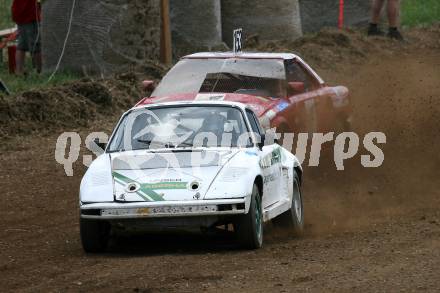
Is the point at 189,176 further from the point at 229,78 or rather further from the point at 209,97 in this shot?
the point at 229,78

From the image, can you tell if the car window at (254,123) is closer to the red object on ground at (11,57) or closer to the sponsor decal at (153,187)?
the sponsor decal at (153,187)

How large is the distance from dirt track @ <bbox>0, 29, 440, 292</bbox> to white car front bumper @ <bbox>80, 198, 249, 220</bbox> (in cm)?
35

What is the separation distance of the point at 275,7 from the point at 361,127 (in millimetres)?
6059

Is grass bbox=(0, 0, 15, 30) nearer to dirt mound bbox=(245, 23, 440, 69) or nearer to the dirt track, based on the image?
dirt mound bbox=(245, 23, 440, 69)

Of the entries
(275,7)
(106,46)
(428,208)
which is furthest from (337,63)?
(428,208)

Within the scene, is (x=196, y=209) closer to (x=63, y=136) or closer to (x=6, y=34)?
(x=63, y=136)

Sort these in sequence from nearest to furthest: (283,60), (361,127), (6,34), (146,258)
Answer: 1. (146,258)
2. (283,60)
3. (361,127)
4. (6,34)

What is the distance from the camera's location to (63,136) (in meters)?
16.5

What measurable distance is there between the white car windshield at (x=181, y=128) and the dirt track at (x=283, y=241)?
0.88 meters

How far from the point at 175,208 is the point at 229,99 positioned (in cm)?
456

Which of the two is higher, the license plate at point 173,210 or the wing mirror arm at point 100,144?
the wing mirror arm at point 100,144

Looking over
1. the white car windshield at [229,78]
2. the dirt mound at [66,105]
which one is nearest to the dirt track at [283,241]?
the dirt mound at [66,105]

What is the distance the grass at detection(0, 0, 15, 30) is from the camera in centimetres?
2767

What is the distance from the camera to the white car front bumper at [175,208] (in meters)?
10.0
